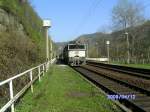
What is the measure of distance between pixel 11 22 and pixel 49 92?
64.7 feet

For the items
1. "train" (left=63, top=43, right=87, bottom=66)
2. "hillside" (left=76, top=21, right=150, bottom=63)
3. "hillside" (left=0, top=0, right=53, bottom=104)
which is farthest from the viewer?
"hillside" (left=76, top=21, right=150, bottom=63)

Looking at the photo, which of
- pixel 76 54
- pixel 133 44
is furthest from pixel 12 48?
pixel 133 44

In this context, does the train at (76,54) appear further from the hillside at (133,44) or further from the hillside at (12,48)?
the hillside at (133,44)

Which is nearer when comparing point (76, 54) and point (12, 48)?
point (12, 48)

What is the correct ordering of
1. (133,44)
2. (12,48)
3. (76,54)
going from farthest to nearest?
(133,44)
(76,54)
(12,48)

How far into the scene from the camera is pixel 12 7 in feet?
132

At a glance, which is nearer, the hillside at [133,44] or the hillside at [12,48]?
the hillside at [12,48]

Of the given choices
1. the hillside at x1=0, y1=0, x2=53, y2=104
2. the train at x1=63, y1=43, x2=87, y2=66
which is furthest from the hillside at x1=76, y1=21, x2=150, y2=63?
the hillside at x1=0, y1=0, x2=53, y2=104

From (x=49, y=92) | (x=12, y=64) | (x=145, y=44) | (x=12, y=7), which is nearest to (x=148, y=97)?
(x=49, y=92)

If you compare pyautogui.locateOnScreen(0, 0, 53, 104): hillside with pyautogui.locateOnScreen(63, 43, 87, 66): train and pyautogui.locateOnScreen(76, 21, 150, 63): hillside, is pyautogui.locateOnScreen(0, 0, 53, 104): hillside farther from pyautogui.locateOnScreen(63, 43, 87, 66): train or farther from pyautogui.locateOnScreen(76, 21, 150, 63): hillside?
pyautogui.locateOnScreen(76, 21, 150, 63): hillside

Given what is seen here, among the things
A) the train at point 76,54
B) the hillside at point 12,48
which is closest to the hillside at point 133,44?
the train at point 76,54

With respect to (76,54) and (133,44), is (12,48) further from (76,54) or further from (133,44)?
(133,44)

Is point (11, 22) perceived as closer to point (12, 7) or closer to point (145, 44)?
point (12, 7)

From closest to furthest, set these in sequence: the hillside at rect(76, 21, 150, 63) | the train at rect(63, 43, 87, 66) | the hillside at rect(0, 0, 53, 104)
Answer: the hillside at rect(0, 0, 53, 104), the train at rect(63, 43, 87, 66), the hillside at rect(76, 21, 150, 63)
